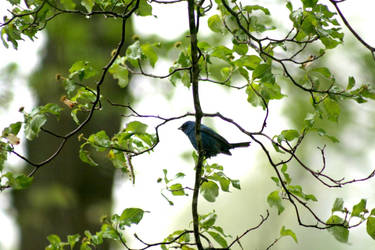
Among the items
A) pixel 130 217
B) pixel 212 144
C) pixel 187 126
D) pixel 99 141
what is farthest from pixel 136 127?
pixel 187 126

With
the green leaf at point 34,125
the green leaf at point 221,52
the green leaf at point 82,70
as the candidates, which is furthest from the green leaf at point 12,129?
the green leaf at point 221,52

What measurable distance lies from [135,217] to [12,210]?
12.6 ft

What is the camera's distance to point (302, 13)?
246 cm

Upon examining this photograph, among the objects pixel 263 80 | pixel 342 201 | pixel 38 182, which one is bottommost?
pixel 342 201

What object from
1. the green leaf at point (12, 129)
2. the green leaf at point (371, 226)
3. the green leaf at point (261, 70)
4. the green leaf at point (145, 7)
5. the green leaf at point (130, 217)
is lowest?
the green leaf at point (371, 226)

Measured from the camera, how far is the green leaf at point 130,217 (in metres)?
2.74

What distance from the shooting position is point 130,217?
9.02 feet

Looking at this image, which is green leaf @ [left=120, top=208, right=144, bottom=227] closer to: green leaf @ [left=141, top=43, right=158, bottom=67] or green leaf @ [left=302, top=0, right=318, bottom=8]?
green leaf @ [left=141, top=43, right=158, bottom=67]

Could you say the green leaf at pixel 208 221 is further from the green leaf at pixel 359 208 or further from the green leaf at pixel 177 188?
the green leaf at pixel 359 208

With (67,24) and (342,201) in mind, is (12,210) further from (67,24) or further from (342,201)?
(342,201)

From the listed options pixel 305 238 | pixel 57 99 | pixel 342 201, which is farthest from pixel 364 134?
pixel 305 238

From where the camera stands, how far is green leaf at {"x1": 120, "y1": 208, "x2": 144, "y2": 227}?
274 centimetres

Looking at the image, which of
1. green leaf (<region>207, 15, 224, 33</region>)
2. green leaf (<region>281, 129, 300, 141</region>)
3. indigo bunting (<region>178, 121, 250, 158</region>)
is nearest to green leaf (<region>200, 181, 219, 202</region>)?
green leaf (<region>281, 129, 300, 141</region>)

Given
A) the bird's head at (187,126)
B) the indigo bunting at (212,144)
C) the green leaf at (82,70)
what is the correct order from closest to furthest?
the green leaf at (82,70)
the indigo bunting at (212,144)
the bird's head at (187,126)
